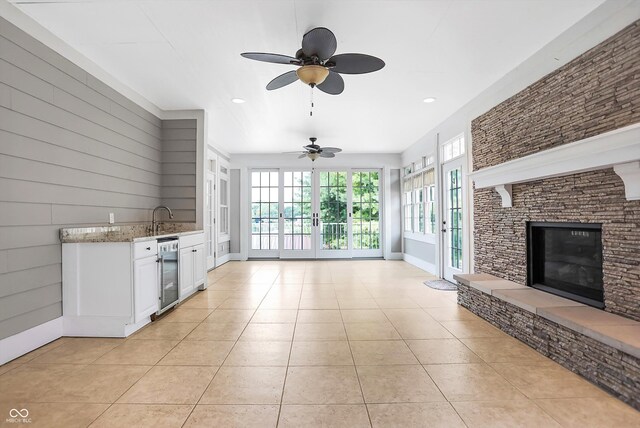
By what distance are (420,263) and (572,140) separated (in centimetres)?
435

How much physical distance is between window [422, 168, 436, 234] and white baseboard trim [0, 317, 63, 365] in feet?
18.2

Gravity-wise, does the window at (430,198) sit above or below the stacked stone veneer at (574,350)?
above

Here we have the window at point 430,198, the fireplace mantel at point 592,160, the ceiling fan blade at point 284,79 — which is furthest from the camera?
the window at point 430,198

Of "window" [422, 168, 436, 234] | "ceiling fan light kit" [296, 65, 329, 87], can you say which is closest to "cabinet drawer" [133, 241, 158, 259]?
"ceiling fan light kit" [296, 65, 329, 87]

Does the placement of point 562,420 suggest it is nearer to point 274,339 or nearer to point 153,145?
point 274,339

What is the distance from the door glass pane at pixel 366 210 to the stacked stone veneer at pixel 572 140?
13.8ft

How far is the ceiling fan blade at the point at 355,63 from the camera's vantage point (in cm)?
256

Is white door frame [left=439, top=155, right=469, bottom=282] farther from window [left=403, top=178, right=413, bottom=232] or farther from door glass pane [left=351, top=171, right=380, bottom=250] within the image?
door glass pane [left=351, top=171, right=380, bottom=250]

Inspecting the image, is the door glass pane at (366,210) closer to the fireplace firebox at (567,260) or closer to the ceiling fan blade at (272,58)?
the fireplace firebox at (567,260)

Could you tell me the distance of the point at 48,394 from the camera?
202cm

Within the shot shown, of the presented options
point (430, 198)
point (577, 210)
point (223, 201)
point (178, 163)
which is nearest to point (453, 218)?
point (430, 198)

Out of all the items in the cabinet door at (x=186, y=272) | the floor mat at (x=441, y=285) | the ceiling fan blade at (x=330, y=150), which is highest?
the ceiling fan blade at (x=330, y=150)

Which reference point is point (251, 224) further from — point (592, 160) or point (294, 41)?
point (592, 160)

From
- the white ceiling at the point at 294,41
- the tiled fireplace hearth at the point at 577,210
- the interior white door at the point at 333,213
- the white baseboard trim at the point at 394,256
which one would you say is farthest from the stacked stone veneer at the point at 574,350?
the interior white door at the point at 333,213
